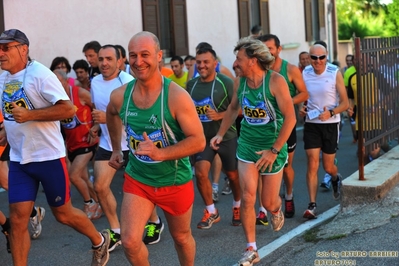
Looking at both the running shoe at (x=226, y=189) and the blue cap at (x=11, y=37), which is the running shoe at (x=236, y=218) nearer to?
the running shoe at (x=226, y=189)

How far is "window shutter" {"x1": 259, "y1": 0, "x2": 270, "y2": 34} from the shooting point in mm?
21891

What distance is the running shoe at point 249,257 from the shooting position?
664 centimetres

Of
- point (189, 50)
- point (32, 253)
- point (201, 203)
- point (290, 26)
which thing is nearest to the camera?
point (32, 253)

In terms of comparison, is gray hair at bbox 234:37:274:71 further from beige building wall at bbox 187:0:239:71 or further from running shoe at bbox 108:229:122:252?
beige building wall at bbox 187:0:239:71

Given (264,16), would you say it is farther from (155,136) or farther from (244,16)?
(155,136)

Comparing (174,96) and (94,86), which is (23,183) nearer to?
(174,96)

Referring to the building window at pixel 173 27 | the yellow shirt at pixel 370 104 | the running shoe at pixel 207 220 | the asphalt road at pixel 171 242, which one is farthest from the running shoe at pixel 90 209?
the building window at pixel 173 27

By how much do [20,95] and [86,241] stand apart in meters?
2.25

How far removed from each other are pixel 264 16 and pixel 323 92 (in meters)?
13.1

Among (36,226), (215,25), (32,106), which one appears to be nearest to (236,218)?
(36,226)

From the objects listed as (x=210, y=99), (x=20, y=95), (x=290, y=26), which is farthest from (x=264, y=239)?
(x=290, y=26)

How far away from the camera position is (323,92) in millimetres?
9312

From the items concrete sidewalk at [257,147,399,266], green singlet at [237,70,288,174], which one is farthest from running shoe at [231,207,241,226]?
green singlet at [237,70,288,174]

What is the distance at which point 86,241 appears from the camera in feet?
26.4
